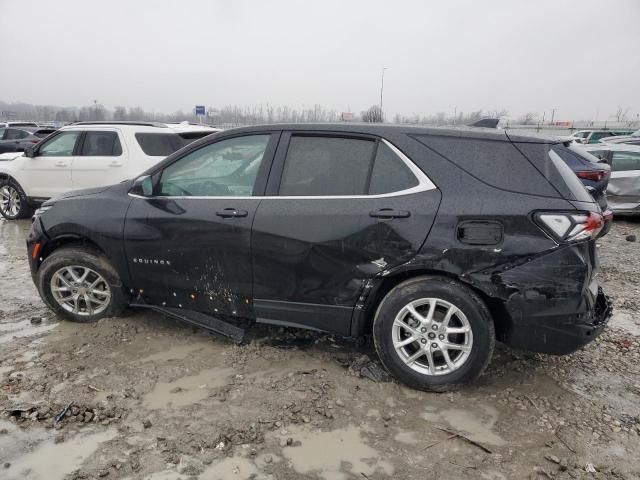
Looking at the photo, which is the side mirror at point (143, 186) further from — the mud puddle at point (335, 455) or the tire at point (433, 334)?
the mud puddle at point (335, 455)

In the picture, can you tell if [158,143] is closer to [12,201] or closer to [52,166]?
[52,166]

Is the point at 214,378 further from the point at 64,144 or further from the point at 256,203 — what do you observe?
the point at 64,144

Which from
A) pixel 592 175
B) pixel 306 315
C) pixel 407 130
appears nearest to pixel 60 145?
pixel 306 315

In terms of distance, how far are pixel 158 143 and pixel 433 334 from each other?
6181mm

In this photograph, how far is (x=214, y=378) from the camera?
11.1 feet

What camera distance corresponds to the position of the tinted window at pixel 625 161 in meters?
9.70

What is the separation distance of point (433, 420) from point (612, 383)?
1.47m

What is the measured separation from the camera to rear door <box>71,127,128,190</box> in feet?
26.0

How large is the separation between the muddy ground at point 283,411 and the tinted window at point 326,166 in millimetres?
1308

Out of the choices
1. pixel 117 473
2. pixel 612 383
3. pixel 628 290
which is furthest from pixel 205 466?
pixel 628 290

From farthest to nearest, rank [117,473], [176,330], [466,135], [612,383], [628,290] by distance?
[628,290], [176,330], [612,383], [466,135], [117,473]

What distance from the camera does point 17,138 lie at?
16.9 metres

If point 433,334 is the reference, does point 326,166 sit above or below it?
above

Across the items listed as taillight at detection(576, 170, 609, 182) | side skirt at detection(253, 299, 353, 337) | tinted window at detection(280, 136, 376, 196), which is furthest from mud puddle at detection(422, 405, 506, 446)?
taillight at detection(576, 170, 609, 182)
